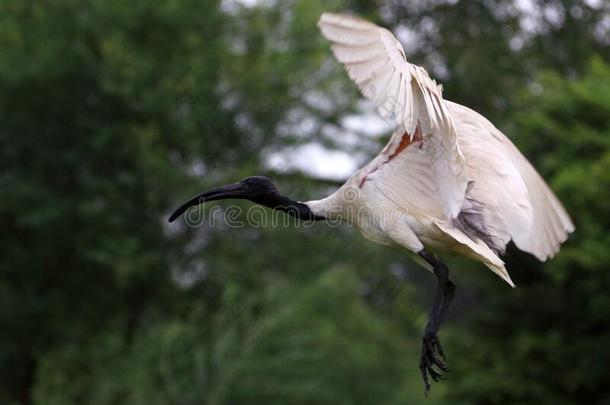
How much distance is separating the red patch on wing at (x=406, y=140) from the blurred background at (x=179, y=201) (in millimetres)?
10619

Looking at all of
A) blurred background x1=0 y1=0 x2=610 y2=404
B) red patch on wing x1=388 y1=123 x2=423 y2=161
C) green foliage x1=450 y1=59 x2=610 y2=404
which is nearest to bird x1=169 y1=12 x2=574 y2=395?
red patch on wing x1=388 y1=123 x2=423 y2=161

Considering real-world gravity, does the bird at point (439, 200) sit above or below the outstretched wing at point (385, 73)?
below

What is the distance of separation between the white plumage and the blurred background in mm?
10014

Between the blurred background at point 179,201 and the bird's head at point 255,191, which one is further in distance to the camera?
the blurred background at point 179,201

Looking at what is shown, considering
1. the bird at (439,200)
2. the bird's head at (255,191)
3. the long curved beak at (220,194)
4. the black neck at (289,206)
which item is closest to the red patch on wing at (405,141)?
the bird at (439,200)

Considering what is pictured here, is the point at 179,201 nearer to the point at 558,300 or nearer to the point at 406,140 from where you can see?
the point at 558,300

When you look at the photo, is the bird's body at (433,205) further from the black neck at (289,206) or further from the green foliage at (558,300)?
the green foliage at (558,300)

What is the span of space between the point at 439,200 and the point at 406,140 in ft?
1.21

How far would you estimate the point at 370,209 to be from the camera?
6734mm

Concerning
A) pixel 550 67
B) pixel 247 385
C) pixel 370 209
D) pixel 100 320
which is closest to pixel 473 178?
pixel 370 209

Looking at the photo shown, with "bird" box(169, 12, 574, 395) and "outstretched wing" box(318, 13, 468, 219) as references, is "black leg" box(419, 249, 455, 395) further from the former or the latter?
"outstretched wing" box(318, 13, 468, 219)

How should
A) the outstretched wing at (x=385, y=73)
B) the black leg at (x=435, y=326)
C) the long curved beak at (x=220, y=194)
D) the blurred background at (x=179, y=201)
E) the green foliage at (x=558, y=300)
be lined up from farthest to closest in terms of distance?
1. the blurred background at (x=179, y=201)
2. the green foliage at (x=558, y=300)
3. the long curved beak at (x=220, y=194)
4. the black leg at (x=435, y=326)
5. the outstretched wing at (x=385, y=73)

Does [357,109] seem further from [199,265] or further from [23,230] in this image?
[23,230]

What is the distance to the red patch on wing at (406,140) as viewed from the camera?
6.46m
